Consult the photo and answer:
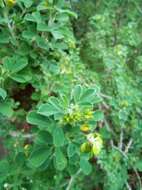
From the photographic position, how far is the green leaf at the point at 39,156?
0.96 meters

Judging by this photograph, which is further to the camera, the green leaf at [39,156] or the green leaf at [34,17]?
the green leaf at [34,17]

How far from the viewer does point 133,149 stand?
1.46 metres

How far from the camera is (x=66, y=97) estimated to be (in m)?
0.94

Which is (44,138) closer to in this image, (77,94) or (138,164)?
(77,94)

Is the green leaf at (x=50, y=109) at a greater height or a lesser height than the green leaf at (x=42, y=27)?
lesser

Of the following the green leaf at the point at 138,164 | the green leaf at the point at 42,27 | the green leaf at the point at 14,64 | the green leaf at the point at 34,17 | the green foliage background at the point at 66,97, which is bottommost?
the green leaf at the point at 138,164

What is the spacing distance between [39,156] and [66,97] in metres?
0.15

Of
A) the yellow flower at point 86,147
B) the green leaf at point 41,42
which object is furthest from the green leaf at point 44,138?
the green leaf at point 41,42

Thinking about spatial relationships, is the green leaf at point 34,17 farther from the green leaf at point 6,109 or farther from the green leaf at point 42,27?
the green leaf at point 6,109

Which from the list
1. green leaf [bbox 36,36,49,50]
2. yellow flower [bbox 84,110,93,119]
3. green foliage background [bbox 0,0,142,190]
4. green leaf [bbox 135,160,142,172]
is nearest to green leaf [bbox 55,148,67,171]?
green foliage background [bbox 0,0,142,190]

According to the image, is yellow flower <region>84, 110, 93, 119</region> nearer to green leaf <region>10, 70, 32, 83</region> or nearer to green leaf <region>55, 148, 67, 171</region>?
green leaf <region>55, 148, 67, 171</region>

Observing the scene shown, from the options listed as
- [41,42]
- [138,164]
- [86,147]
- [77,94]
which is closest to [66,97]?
[77,94]

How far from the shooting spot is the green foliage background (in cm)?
95

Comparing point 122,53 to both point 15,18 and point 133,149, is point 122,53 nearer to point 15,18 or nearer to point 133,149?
point 133,149
